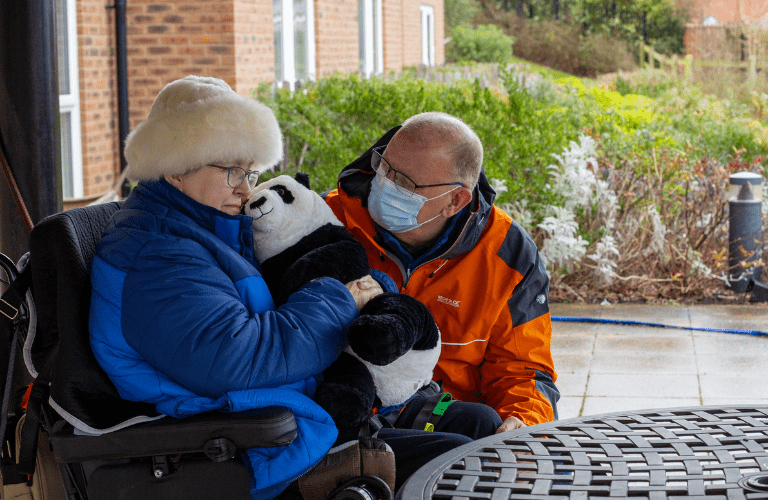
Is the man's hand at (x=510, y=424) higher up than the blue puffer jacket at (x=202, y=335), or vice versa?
the blue puffer jacket at (x=202, y=335)

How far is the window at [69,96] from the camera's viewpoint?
765cm

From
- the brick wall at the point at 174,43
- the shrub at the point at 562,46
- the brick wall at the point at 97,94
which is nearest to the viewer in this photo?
the brick wall at the point at 97,94

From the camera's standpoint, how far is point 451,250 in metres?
2.77

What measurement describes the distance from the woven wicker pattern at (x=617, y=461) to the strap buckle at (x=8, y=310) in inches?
43.1

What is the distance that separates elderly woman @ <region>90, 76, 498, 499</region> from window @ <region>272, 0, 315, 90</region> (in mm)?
8848

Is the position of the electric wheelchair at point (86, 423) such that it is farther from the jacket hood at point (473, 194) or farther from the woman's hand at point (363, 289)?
the jacket hood at point (473, 194)

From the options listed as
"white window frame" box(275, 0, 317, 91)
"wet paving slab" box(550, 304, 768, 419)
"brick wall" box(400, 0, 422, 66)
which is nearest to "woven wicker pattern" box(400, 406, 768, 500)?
"wet paving slab" box(550, 304, 768, 419)

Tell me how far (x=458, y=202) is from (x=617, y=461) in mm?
1300

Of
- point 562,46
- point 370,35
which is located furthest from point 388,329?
point 562,46

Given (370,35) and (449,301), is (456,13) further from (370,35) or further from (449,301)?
(449,301)

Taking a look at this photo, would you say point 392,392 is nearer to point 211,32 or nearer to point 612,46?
point 211,32

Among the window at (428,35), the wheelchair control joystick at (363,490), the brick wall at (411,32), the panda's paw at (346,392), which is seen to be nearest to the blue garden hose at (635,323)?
the panda's paw at (346,392)

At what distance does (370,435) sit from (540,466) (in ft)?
1.99

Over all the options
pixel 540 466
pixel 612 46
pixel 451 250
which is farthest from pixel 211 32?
pixel 612 46
